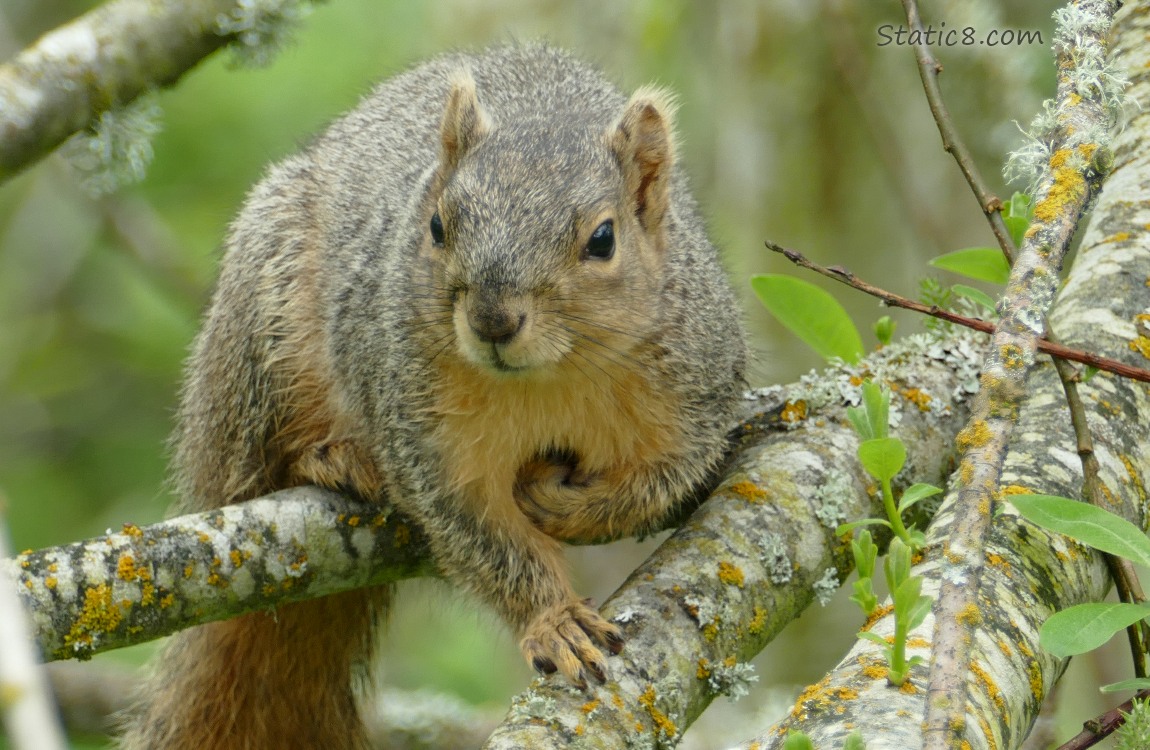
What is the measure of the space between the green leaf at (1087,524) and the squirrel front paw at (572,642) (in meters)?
0.94

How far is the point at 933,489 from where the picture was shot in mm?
→ 1771

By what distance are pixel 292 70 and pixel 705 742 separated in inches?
160

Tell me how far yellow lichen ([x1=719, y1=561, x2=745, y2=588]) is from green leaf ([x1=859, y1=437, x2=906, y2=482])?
0.71 meters

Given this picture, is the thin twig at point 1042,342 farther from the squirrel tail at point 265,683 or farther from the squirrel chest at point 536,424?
the squirrel tail at point 265,683

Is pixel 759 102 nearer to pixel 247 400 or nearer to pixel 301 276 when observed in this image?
pixel 301 276

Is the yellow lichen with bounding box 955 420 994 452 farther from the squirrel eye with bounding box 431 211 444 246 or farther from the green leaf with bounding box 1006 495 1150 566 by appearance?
the squirrel eye with bounding box 431 211 444 246

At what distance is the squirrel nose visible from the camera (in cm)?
249

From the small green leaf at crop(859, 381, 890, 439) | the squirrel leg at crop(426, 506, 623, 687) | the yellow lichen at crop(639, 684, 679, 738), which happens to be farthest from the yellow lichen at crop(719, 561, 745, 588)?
the small green leaf at crop(859, 381, 890, 439)

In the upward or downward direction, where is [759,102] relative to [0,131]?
upward

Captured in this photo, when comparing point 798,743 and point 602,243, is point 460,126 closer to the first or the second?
point 602,243

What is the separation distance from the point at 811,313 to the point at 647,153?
62 cm

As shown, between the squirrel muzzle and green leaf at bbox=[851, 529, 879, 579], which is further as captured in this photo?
the squirrel muzzle

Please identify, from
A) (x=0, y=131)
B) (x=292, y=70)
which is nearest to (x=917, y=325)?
(x=292, y=70)

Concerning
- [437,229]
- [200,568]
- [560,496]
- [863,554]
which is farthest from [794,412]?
[200,568]
